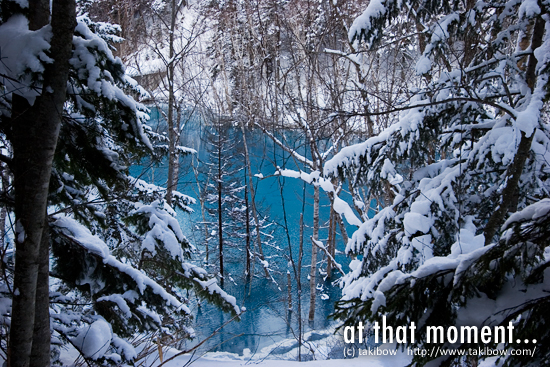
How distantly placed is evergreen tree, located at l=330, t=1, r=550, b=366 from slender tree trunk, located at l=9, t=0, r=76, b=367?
5.59ft

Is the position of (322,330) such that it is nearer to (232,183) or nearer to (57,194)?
(232,183)

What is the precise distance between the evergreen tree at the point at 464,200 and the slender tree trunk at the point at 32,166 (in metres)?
1.70

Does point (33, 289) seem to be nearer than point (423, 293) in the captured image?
No

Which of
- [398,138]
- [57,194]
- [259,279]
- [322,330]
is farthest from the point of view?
A: [259,279]

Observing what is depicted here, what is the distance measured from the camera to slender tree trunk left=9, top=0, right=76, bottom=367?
1944 mm

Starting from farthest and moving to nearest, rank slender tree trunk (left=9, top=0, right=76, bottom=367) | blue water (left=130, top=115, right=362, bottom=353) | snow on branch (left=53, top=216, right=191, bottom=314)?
1. blue water (left=130, top=115, right=362, bottom=353)
2. snow on branch (left=53, top=216, right=191, bottom=314)
3. slender tree trunk (left=9, top=0, right=76, bottom=367)

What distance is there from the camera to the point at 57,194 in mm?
2809

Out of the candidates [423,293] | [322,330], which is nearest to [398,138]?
[423,293]

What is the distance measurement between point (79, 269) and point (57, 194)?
2.08 feet

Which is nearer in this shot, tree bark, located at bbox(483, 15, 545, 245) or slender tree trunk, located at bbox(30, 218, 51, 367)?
slender tree trunk, located at bbox(30, 218, 51, 367)

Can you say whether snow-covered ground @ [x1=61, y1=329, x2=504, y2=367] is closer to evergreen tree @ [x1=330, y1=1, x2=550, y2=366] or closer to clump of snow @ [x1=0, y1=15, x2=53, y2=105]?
evergreen tree @ [x1=330, y1=1, x2=550, y2=366]

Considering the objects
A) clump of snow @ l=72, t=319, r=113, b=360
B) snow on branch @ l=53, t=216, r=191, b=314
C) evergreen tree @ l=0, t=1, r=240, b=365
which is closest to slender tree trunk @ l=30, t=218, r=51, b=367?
evergreen tree @ l=0, t=1, r=240, b=365

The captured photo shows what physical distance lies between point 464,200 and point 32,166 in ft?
11.7

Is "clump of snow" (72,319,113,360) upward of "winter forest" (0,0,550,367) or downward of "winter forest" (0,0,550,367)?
downward
